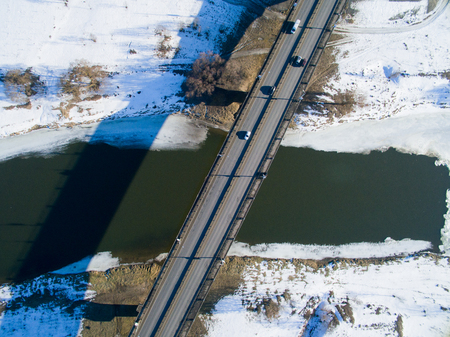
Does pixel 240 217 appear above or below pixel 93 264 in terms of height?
above

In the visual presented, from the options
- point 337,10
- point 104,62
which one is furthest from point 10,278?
point 337,10

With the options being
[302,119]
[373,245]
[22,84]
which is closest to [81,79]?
[22,84]

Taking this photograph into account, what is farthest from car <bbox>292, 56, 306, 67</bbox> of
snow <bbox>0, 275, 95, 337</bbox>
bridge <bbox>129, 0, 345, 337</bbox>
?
snow <bbox>0, 275, 95, 337</bbox>

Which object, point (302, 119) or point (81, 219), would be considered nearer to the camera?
point (81, 219)

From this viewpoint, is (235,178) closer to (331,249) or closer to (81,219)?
(331,249)

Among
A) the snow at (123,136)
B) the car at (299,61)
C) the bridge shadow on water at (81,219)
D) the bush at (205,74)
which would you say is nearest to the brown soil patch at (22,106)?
the snow at (123,136)

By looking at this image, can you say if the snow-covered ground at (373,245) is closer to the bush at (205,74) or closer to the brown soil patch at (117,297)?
the brown soil patch at (117,297)
